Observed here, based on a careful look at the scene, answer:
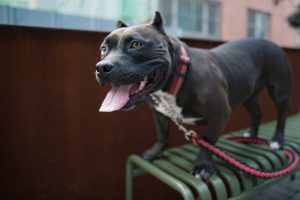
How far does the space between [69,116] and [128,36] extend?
0.74 meters

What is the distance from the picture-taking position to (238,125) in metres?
2.92

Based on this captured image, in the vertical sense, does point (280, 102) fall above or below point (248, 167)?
above

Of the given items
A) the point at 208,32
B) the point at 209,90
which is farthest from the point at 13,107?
the point at 208,32

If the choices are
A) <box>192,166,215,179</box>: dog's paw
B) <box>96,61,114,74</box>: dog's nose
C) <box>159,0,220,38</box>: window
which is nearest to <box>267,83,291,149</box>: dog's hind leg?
<box>192,166,215,179</box>: dog's paw

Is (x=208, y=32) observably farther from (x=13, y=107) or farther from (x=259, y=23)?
(x=13, y=107)

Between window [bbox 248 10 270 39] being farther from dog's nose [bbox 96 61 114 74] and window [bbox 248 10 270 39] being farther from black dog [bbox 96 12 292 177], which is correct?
dog's nose [bbox 96 61 114 74]

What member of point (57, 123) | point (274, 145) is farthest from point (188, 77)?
point (274, 145)

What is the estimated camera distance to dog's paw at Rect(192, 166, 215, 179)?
1556 mm

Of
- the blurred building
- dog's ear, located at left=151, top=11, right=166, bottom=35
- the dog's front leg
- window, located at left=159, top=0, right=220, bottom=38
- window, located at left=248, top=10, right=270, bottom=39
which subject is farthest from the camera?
window, located at left=248, top=10, right=270, bottom=39

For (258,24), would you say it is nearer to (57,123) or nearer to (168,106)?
(168,106)

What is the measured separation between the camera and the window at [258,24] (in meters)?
9.64

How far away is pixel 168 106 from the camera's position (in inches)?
62.0

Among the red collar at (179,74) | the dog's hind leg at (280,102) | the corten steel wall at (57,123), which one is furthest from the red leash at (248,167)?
the corten steel wall at (57,123)

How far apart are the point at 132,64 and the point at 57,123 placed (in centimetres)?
73
